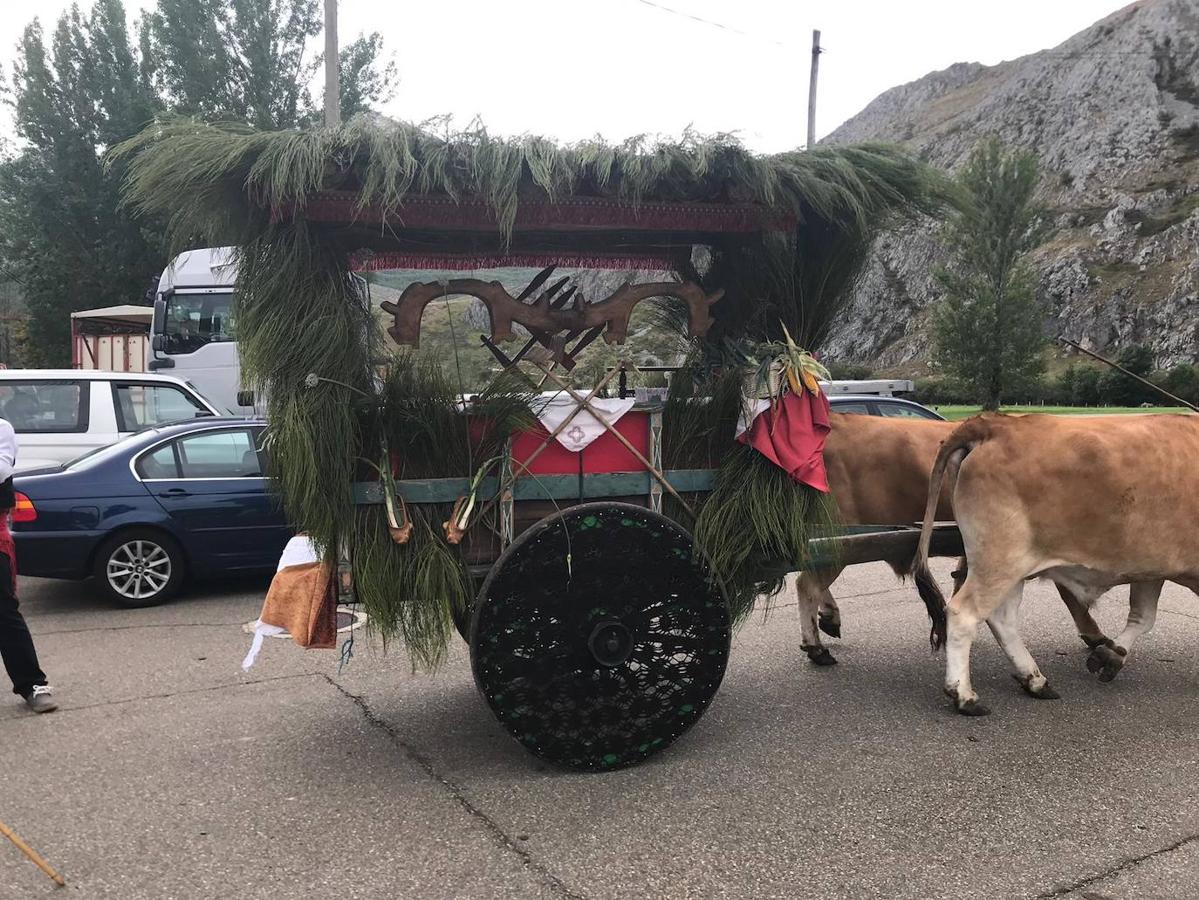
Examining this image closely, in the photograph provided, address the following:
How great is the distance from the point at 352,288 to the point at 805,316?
212 centimetres

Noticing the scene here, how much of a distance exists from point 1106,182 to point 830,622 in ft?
219

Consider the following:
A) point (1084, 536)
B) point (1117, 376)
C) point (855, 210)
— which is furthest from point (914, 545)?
point (1117, 376)

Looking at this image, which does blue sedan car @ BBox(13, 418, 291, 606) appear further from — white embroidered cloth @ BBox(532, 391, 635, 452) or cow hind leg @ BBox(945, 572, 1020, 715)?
cow hind leg @ BBox(945, 572, 1020, 715)

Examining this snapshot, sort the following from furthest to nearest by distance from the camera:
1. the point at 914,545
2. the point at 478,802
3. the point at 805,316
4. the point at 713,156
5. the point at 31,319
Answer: the point at 31,319 < the point at 914,545 < the point at 805,316 < the point at 713,156 < the point at 478,802

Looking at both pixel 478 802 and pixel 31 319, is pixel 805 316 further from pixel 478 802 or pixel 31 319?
pixel 31 319

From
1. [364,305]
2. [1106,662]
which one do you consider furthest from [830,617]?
[364,305]

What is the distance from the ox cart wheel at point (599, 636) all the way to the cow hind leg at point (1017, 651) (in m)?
1.77

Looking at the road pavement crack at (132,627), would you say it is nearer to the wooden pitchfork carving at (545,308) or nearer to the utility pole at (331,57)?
the wooden pitchfork carving at (545,308)

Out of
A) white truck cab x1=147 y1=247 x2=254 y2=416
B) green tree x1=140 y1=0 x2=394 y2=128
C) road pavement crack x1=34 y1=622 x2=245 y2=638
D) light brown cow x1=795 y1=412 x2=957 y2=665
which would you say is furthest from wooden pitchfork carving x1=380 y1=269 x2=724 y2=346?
green tree x1=140 y1=0 x2=394 y2=128

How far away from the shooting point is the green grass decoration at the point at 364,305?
3486mm

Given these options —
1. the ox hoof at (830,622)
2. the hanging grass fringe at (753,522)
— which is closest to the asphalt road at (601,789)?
the ox hoof at (830,622)

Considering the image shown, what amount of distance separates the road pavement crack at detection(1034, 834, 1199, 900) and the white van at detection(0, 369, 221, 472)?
8.79 metres

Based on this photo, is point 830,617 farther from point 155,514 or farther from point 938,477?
point 155,514

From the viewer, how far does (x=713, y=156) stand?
3828 mm
